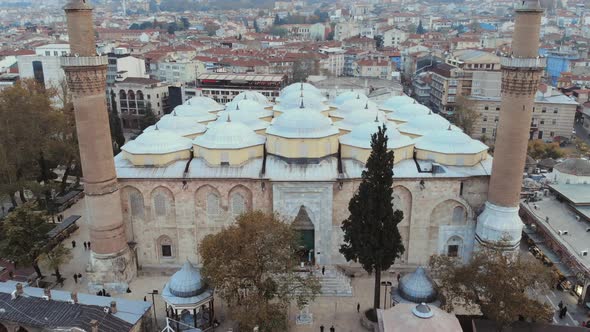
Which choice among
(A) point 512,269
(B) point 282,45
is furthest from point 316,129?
(B) point 282,45

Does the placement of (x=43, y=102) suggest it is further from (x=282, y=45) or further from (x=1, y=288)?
(x=282, y=45)

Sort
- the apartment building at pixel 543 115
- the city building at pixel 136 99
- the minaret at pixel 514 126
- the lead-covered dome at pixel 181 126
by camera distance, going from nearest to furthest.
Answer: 1. the minaret at pixel 514 126
2. the lead-covered dome at pixel 181 126
3. the apartment building at pixel 543 115
4. the city building at pixel 136 99

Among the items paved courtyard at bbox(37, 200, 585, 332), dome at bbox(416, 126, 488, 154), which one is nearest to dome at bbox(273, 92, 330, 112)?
dome at bbox(416, 126, 488, 154)

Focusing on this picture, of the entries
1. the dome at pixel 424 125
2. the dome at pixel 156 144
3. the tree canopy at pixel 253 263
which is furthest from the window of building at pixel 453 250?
the dome at pixel 156 144

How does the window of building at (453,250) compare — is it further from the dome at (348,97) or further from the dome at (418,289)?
the dome at (348,97)

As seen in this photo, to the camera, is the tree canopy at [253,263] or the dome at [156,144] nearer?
the tree canopy at [253,263]

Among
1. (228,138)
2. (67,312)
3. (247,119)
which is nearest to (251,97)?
(247,119)

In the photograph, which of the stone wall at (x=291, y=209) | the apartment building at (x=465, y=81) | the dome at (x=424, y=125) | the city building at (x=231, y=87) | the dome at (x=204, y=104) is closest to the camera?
the stone wall at (x=291, y=209)

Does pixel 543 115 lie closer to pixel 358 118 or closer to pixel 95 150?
pixel 358 118
